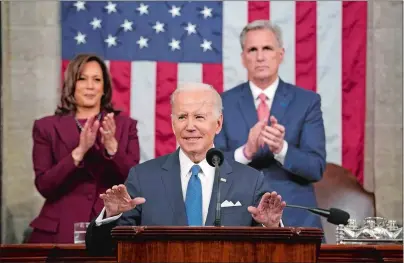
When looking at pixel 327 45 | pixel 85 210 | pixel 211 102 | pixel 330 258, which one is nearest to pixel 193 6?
pixel 327 45

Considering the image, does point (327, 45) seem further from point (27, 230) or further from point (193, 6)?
point (27, 230)

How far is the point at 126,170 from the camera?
21.6 ft

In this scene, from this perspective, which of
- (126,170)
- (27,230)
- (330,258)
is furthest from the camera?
(27,230)

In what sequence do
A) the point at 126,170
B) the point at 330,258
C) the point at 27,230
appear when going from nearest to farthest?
1. the point at 330,258
2. the point at 126,170
3. the point at 27,230

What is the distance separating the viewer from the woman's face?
22.4 ft

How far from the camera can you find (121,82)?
26.1 feet

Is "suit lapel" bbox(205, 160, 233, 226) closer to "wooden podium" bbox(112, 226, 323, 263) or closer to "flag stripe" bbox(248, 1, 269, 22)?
"wooden podium" bbox(112, 226, 323, 263)

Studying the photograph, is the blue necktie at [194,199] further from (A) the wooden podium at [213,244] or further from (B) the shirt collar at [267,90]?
(B) the shirt collar at [267,90]

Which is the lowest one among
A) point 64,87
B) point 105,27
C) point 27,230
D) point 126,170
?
point 27,230

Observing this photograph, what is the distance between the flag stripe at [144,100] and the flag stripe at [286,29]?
1.05 m

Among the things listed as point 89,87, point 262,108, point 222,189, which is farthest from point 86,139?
point 222,189

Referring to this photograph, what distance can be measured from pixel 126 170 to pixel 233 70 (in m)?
1.72

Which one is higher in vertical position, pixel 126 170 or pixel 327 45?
pixel 327 45

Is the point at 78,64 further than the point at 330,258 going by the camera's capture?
Yes
